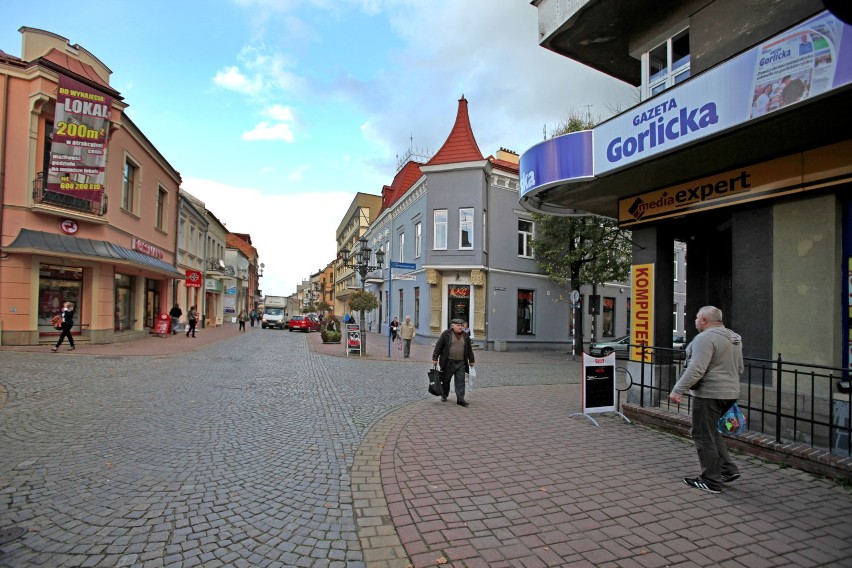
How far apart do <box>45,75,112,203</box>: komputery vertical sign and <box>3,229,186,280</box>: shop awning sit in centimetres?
158

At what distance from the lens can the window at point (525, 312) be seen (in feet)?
76.8

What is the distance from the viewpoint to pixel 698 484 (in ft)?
14.2

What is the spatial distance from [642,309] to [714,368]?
3.75m

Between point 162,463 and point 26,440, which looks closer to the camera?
point 162,463

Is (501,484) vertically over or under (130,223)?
under

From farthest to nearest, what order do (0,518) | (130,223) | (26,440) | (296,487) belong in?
(130,223)
(26,440)
(296,487)
(0,518)

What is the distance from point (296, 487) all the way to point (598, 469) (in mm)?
3173

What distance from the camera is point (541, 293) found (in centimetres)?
2416

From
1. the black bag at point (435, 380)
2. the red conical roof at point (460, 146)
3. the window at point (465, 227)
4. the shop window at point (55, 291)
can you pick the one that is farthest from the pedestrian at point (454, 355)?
the red conical roof at point (460, 146)

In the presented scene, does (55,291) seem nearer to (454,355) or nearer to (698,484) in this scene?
(454,355)

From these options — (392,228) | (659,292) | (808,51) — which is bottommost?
(659,292)

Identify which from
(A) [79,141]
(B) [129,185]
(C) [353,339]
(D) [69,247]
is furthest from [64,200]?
(C) [353,339]

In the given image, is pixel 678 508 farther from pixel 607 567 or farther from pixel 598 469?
pixel 607 567

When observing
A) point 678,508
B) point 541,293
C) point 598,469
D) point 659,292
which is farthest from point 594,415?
point 541,293
